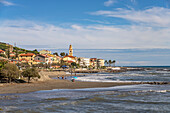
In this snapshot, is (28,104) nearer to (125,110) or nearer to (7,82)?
(125,110)

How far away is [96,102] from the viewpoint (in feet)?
89.4

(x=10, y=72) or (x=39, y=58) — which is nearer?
(x=10, y=72)

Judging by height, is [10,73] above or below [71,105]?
above

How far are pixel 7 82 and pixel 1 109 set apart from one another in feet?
76.6

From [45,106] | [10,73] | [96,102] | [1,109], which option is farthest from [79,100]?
[10,73]

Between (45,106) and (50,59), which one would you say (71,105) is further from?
(50,59)

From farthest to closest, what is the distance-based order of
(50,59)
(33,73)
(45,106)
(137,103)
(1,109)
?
(50,59) < (33,73) < (137,103) < (45,106) < (1,109)

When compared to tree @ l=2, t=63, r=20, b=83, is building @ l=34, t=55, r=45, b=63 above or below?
above

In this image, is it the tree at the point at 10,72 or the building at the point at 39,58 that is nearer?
the tree at the point at 10,72

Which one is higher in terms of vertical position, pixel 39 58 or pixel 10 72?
pixel 39 58

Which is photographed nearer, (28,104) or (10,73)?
(28,104)

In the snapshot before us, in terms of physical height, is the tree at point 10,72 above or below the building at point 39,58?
below

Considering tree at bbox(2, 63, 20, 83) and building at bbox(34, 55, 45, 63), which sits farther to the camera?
building at bbox(34, 55, 45, 63)

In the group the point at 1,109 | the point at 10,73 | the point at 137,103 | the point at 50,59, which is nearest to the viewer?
the point at 1,109
